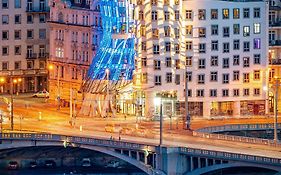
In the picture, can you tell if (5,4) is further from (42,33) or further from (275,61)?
(275,61)

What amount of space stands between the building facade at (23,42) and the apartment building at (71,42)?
1234cm

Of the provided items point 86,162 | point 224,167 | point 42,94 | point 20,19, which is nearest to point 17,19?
point 20,19

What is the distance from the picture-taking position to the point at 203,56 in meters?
153

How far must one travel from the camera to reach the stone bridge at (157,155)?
115 meters

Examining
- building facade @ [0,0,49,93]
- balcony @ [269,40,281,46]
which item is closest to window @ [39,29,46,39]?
building facade @ [0,0,49,93]

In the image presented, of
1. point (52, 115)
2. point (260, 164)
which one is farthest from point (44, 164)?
point (260, 164)

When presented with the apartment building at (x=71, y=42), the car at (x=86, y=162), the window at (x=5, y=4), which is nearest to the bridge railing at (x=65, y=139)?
the car at (x=86, y=162)

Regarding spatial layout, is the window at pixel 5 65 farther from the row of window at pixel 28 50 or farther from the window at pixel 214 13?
the window at pixel 214 13

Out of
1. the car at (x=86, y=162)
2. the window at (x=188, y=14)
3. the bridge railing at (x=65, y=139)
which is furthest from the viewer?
the window at (x=188, y=14)

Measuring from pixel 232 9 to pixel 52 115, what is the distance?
24.9m

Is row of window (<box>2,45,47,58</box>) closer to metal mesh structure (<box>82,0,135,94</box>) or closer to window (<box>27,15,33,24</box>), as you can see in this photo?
window (<box>27,15,33,24</box>)

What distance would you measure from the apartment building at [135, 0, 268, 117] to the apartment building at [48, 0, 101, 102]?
18.5 meters

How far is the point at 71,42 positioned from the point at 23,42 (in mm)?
15570

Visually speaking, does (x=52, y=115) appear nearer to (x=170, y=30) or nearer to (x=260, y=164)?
(x=170, y=30)
